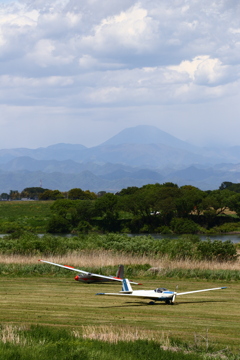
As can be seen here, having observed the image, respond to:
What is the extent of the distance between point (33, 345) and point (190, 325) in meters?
4.90

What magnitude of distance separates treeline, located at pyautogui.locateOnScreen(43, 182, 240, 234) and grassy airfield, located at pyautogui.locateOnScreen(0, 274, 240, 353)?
66832 mm

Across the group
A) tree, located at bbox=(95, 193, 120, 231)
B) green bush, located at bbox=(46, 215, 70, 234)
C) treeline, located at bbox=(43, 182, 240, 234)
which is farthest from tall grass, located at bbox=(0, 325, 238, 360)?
tree, located at bbox=(95, 193, 120, 231)

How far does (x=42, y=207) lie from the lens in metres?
118

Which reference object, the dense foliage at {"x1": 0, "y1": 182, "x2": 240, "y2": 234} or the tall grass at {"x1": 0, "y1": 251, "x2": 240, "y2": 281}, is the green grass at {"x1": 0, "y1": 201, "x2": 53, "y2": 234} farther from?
the tall grass at {"x1": 0, "y1": 251, "x2": 240, "y2": 281}

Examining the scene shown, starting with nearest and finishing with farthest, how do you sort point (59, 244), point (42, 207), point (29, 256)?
point (29, 256) → point (59, 244) → point (42, 207)

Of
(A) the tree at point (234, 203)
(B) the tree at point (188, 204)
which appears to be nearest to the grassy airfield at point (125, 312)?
(B) the tree at point (188, 204)

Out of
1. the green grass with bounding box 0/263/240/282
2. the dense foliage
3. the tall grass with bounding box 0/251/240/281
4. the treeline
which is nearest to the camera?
the green grass with bounding box 0/263/240/282

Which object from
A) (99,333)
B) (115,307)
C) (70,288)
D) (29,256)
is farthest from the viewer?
(29,256)

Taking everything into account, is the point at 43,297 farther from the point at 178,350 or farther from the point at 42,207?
the point at 42,207

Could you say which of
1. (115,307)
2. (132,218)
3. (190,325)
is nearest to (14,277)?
(115,307)

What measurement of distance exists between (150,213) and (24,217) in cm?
2536

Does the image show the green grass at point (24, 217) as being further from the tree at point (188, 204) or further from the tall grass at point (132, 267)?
the tall grass at point (132, 267)

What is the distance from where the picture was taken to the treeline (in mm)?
88500

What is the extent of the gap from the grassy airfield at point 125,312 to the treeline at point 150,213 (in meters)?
66.8
